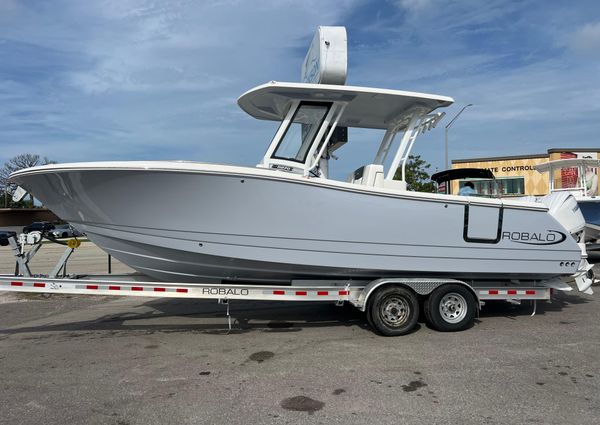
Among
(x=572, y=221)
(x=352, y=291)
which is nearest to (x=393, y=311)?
(x=352, y=291)

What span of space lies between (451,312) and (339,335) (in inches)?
58.2

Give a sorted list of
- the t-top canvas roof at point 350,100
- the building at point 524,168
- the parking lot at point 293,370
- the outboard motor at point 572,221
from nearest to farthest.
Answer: the parking lot at point 293,370
the t-top canvas roof at point 350,100
the outboard motor at point 572,221
the building at point 524,168

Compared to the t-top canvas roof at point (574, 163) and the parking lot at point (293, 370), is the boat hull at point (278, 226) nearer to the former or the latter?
the parking lot at point (293, 370)

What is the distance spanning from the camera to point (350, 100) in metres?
5.79

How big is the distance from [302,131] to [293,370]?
287cm

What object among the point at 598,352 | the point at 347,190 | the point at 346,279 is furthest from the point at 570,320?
the point at 347,190

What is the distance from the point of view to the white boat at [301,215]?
497 centimetres

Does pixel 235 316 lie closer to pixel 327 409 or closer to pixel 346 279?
pixel 346 279

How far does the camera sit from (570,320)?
644 centimetres

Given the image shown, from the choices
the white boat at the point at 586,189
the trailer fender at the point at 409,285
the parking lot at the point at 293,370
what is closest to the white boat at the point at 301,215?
the trailer fender at the point at 409,285

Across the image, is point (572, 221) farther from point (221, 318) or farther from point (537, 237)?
point (221, 318)

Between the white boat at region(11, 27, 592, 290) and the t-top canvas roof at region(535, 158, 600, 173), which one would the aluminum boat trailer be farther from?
the t-top canvas roof at region(535, 158, 600, 173)

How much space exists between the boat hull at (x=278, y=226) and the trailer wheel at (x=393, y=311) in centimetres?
26

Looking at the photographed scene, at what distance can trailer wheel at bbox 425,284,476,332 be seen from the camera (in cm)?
580
